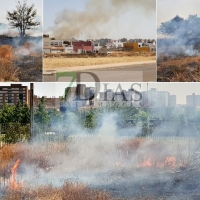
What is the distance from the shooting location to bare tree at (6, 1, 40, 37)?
762 cm

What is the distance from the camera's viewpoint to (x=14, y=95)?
775 centimetres

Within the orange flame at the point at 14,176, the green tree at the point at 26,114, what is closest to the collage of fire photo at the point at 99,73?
the green tree at the point at 26,114

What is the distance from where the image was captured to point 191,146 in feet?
22.9

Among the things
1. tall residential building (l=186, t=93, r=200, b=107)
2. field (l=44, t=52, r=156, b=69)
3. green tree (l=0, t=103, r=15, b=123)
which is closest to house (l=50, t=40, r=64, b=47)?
field (l=44, t=52, r=156, b=69)

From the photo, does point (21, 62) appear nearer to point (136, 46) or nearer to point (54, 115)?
point (54, 115)

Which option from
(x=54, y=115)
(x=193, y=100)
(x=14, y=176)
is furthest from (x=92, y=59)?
(x=14, y=176)

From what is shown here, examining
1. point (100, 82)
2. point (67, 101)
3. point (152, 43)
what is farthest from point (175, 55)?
point (67, 101)

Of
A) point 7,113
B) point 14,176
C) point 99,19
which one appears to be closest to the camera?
point 14,176

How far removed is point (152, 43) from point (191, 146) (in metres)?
1.59

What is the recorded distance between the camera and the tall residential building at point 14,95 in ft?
25.2

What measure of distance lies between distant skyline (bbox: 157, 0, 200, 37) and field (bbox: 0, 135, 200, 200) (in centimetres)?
169

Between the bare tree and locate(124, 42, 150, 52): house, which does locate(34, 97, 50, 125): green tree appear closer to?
the bare tree

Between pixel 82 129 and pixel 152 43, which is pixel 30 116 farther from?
pixel 152 43

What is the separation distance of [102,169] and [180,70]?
6.59 ft
